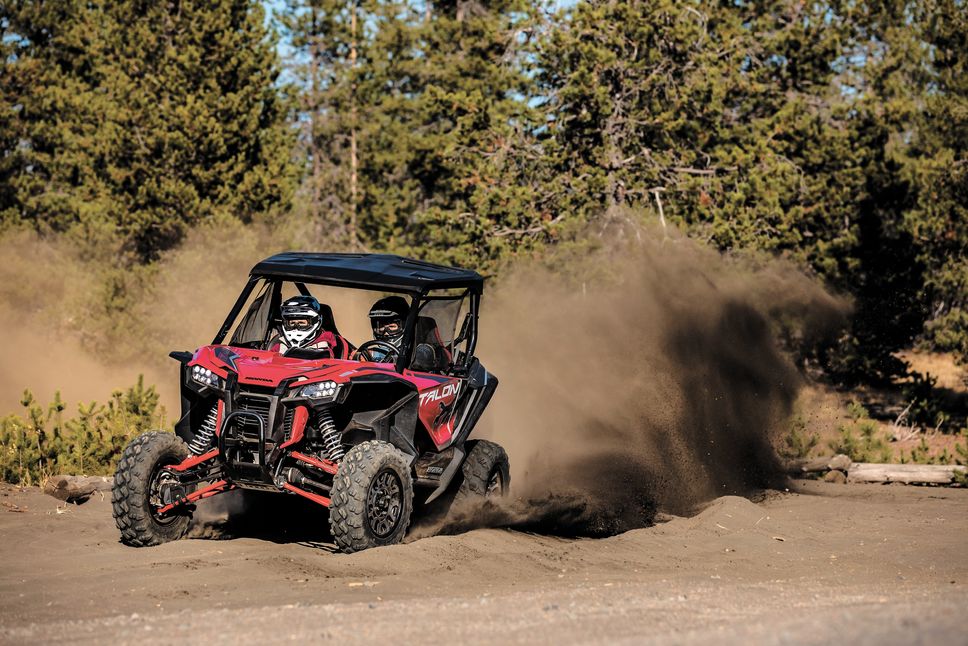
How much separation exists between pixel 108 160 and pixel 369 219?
1041 cm

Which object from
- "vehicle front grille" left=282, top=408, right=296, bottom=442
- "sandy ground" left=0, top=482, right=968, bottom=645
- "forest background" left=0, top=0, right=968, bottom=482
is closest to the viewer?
"sandy ground" left=0, top=482, right=968, bottom=645

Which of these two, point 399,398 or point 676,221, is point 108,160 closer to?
point 676,221

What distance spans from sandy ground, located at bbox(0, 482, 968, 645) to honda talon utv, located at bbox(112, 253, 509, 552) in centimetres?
40

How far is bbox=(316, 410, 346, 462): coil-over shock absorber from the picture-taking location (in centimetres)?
948

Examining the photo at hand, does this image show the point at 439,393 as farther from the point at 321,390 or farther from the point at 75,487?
the point at 75,487

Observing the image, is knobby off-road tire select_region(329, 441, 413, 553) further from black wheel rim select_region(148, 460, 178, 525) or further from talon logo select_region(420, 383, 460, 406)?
black wheel rim select_region(148, 460, 178, 525)

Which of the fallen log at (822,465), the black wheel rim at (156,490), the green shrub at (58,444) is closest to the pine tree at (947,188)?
the fallen log at (822,465)

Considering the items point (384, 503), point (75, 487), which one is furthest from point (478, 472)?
point (75, 487)

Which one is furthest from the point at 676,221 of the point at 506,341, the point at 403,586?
the point at 403,586

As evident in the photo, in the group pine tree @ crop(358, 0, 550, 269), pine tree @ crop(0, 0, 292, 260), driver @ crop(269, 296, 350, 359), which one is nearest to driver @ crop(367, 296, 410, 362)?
driver @ crop(269, 296, 350, 359)

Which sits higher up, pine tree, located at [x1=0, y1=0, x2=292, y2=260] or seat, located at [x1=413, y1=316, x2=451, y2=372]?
pine tree, located at [x1=0, y1=0, x2=292, y2=260]

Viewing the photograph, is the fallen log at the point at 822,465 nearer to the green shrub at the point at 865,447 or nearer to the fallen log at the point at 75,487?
the green shrub at the point at 865,447

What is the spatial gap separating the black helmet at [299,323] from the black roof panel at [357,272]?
0.28 m

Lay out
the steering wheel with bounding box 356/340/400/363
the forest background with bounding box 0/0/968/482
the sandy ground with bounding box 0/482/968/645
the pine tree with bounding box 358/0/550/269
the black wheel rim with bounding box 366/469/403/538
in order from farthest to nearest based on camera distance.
Result: the pine tree with bounding box 358/0/550/269
the forest background with bounding box 0/0/968/482
the steering wheel with bounding box 356/340/400/363
the black wheel rim with bounding box 366/469/403/538
the sandy ground with bounding box 0/482/968/645
